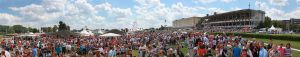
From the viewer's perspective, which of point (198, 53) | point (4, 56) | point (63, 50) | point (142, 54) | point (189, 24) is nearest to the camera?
point (4, 56)

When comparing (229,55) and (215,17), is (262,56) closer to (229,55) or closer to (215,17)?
(229,55)

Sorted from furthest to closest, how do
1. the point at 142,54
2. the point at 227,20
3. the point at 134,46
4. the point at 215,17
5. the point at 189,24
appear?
the point at 189,24 → the point at 215,17 → the point at 227,20 → the point at 134,46 → the point at 142,54

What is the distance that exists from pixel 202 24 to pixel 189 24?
89.4ft

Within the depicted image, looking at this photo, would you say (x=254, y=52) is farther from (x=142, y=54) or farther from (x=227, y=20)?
(x=227, y=20)

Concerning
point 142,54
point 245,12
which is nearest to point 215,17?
point 245,12

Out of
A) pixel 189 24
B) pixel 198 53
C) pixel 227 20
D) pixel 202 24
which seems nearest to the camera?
pixel 198 53

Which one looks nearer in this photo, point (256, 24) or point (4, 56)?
point (4, 56)

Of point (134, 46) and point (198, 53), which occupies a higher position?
point (198, 53)

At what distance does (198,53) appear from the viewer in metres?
14.5

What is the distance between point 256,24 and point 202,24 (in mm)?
48894

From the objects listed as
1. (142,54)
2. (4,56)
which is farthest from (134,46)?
(4,56)

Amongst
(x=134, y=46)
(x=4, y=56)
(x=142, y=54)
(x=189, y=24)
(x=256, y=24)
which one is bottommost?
(x=189, y=24)

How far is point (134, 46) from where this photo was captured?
30.1m

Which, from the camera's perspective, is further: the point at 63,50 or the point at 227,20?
the point at 227,20
